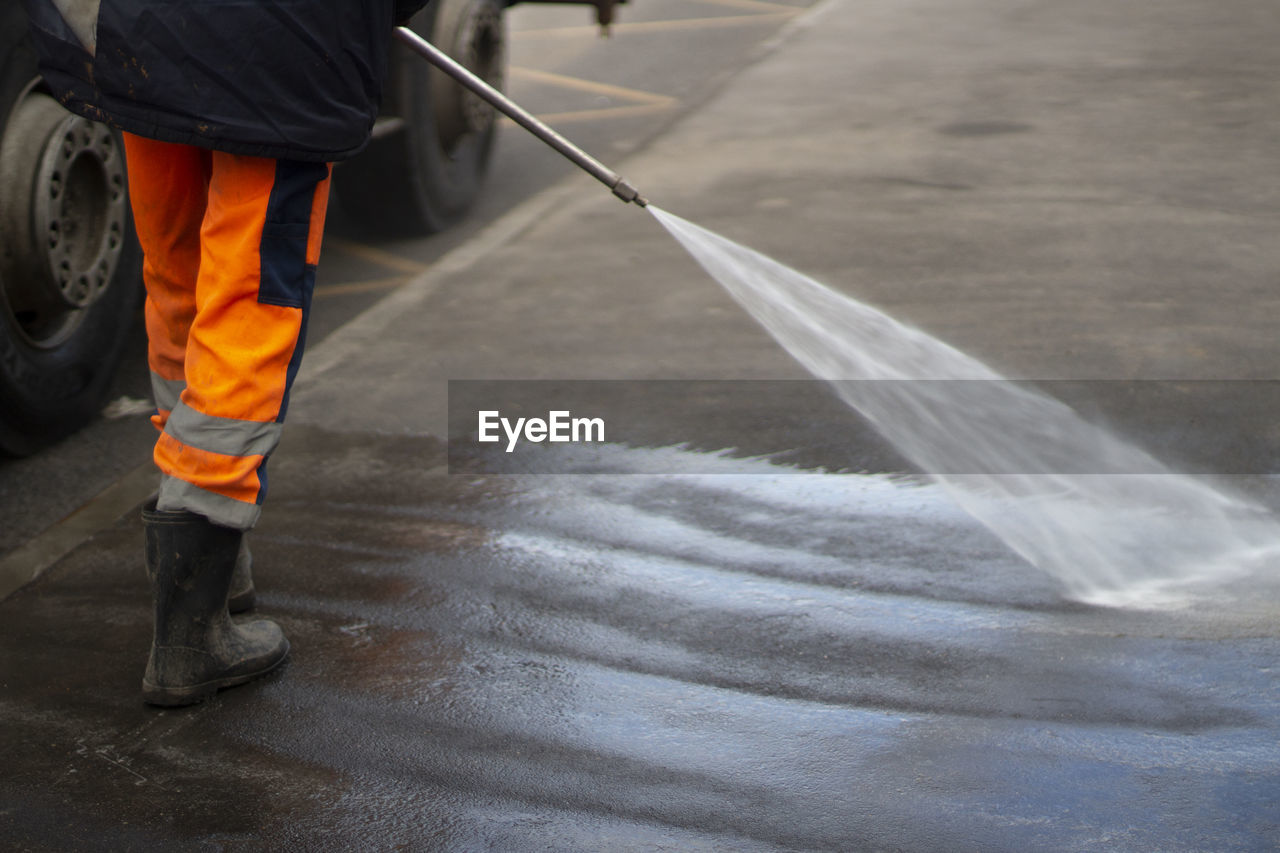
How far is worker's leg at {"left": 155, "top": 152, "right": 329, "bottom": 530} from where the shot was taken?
2.38 m

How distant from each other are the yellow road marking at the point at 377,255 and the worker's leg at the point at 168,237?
2.83 m

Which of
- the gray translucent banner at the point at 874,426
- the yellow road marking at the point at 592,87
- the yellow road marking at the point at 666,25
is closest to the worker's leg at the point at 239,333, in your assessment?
the gray translucent banner at the point at 874,426

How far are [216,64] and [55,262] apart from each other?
171cm

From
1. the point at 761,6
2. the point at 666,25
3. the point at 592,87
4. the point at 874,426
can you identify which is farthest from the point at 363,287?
the point at 761,6

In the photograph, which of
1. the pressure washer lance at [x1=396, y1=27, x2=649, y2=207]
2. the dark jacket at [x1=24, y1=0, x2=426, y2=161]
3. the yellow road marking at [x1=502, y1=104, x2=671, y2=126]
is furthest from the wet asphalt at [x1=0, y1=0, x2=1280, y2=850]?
the yellow road marking at [x1=502, y1=104, x2=671, y2=126]

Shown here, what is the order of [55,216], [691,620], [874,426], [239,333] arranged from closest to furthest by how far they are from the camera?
1. [239,333]
2. [691,620]
3. [55,216]
4. [874,426]

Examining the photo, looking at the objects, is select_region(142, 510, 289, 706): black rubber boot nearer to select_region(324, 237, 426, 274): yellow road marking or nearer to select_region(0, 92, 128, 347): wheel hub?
select_region(0, 92, 128, 347): wheel hub

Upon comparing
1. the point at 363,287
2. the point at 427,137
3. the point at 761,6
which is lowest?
the point at 363,287

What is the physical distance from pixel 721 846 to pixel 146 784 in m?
1.05

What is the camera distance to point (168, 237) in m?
2.65

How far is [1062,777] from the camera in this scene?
7.62ft

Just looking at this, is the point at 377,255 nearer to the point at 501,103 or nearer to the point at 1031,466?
the point at 501,103

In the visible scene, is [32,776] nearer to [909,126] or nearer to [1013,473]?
[1013,473]

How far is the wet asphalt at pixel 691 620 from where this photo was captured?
7.52ft
